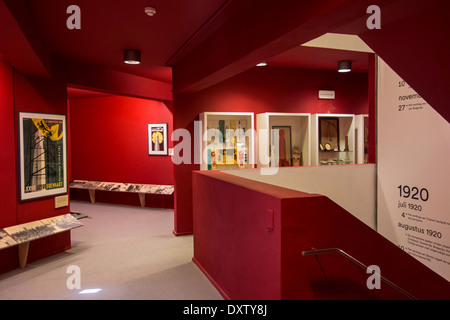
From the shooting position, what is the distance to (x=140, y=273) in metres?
3.98

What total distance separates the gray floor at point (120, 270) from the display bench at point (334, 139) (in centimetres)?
299

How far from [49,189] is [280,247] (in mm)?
3842

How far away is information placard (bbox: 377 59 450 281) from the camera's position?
11.9 feet

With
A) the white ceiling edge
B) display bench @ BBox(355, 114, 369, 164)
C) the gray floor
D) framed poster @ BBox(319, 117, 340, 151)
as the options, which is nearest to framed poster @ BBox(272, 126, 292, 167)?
framed poster @ BBox(319, 117, 340, 151)

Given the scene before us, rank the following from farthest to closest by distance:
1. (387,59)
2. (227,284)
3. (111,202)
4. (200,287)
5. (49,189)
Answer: (111,202) → (49,189) → (200,287) → (227,284) → (387,59)

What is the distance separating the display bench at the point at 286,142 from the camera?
5945 mm

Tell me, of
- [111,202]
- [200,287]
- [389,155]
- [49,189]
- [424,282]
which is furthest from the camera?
[111,202]

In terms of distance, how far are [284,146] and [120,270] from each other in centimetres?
366

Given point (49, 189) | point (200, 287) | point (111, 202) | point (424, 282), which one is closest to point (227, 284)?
point (200, 287)

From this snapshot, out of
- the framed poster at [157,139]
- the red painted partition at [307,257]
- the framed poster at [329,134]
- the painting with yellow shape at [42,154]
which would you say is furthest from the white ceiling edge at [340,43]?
the framed poster at [157,139]

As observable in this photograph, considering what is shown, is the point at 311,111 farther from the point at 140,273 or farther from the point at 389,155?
the point at 140,273

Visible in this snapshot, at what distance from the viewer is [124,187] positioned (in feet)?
26.6

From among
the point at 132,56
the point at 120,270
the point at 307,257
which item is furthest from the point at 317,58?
the point at 120,270

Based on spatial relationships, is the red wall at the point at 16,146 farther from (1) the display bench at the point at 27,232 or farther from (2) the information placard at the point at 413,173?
(2) the information placard at the point at 413,173
